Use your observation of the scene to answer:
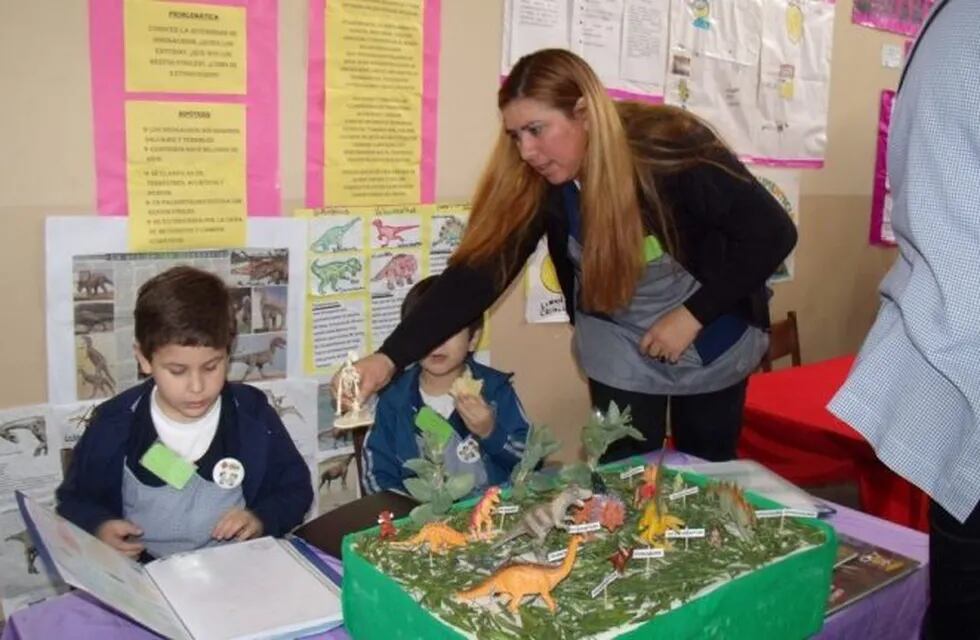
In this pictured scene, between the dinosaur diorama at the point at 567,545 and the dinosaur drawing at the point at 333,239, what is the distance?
95 cm

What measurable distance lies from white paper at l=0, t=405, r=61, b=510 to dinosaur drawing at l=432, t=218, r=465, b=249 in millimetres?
964

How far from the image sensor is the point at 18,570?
1749 mm

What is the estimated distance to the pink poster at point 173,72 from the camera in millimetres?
1681

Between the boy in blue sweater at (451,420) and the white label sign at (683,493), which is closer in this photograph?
the white label sign at (683,493)

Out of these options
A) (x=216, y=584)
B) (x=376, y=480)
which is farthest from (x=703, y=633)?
(x=376, y=480)

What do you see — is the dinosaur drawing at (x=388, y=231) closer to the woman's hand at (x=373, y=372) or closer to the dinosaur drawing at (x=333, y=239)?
the dinosaur drawing at (x=333, y=239)

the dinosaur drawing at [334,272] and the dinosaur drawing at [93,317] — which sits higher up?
the dinosaur drawing at [334,272]

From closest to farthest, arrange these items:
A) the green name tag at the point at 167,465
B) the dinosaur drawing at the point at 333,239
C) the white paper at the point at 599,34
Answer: the green name tag at the point at 167,465 < the dinosaur drawing at the point at 333,239 < the white paper at the point at 599,34

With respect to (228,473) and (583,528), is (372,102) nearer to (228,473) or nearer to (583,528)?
(228,473)

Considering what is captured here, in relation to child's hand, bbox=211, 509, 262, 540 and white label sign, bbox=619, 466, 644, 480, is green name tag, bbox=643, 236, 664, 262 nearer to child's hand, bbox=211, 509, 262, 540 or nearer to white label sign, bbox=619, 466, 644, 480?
white label sign, bbox=619, 466, 644, 480

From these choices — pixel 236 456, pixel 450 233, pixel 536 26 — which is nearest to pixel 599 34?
pixel 536 26

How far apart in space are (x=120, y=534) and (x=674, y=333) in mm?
983

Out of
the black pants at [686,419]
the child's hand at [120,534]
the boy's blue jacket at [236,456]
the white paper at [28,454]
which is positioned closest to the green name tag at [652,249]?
the black pants at [686,419]

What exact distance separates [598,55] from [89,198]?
4.56 ft
